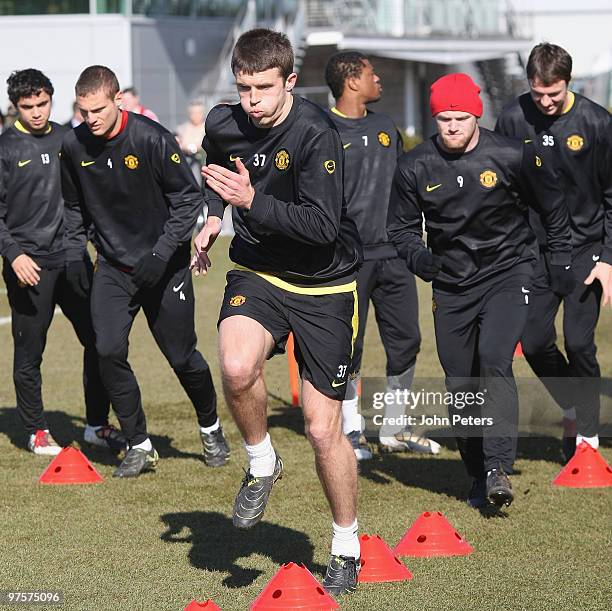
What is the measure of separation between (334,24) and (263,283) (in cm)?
3048

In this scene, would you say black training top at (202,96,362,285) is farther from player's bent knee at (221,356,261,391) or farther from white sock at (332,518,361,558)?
white sock at (332,518,361,558)

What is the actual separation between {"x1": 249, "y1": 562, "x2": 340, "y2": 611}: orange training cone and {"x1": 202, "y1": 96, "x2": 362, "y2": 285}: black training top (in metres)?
1.26

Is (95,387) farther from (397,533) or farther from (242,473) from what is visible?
(397,533)

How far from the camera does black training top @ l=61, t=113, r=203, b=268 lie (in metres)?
7.77

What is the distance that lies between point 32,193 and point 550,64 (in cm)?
340

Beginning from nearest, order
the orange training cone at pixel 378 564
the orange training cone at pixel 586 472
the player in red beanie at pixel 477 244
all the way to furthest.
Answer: the orange training cone at pixel 378 564, the player in red beanie at pixel 477 244, the orange training cone at pixel 586 472

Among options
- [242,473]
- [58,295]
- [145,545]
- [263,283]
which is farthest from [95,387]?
[263,283]

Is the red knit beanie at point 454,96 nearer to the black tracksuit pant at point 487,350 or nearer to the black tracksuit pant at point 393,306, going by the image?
the black tracksuit pant at point 487,350

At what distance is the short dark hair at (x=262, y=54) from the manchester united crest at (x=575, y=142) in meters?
2.87

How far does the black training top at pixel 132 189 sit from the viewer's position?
7.77 meters

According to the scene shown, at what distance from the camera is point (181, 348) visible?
8141mm

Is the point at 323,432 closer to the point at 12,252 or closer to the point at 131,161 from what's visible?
the point at 131,161

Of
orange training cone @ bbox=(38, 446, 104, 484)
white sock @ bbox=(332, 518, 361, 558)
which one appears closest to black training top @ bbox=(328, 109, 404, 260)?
orange training cone @ bbox=(38, 446, 104, 484)

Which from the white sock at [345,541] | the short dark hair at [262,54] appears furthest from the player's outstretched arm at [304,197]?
the white sock at [345,541]
